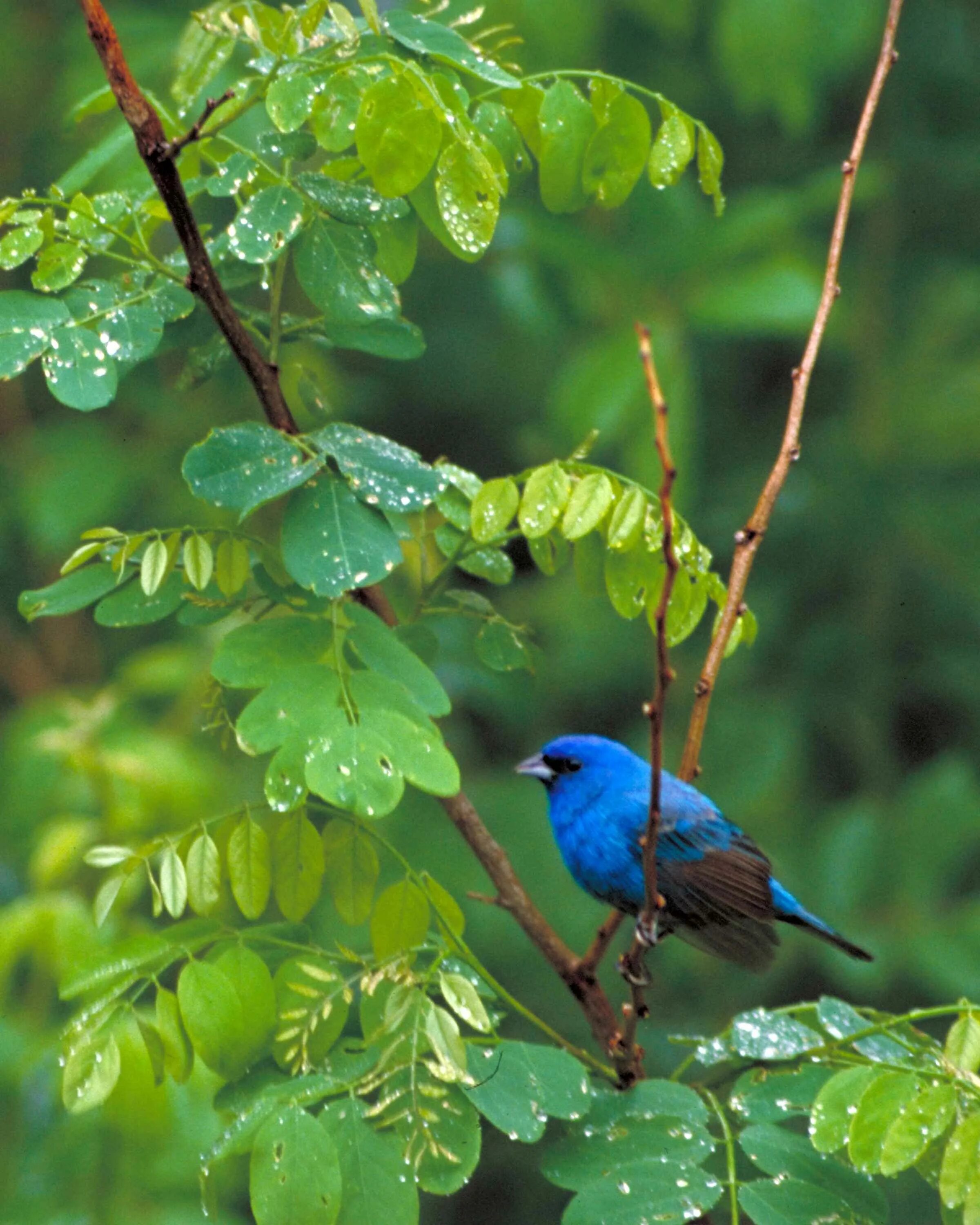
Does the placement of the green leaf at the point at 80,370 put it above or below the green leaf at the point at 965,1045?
above

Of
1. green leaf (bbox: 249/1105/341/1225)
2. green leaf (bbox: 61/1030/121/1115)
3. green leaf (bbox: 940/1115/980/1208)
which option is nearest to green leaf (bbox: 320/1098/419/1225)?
green leaf (bbox: 249/1105/341/1225)

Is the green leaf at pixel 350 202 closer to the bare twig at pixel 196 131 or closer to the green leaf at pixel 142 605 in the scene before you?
the bare twig at pixel 196 131

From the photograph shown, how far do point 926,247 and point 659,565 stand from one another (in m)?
3.46

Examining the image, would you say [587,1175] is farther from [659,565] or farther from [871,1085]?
[659,565]

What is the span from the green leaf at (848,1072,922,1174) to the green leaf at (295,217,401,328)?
2.89 ft

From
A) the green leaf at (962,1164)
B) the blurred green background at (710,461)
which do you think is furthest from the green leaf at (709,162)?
the blurred green background at (710,461)

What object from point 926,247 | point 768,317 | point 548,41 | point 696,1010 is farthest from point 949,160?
point 696,1010

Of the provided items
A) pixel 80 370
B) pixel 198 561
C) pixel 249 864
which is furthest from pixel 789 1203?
pixel 80 370

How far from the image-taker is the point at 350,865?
1.51 meters

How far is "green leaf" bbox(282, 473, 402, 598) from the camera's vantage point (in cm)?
135

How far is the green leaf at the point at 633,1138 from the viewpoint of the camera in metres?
1.38

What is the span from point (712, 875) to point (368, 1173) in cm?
96

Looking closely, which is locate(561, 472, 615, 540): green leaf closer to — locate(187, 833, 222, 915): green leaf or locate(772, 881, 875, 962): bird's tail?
locate(187, 833, 222, 915): green leaf

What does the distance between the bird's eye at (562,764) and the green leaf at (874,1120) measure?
1154 mm
